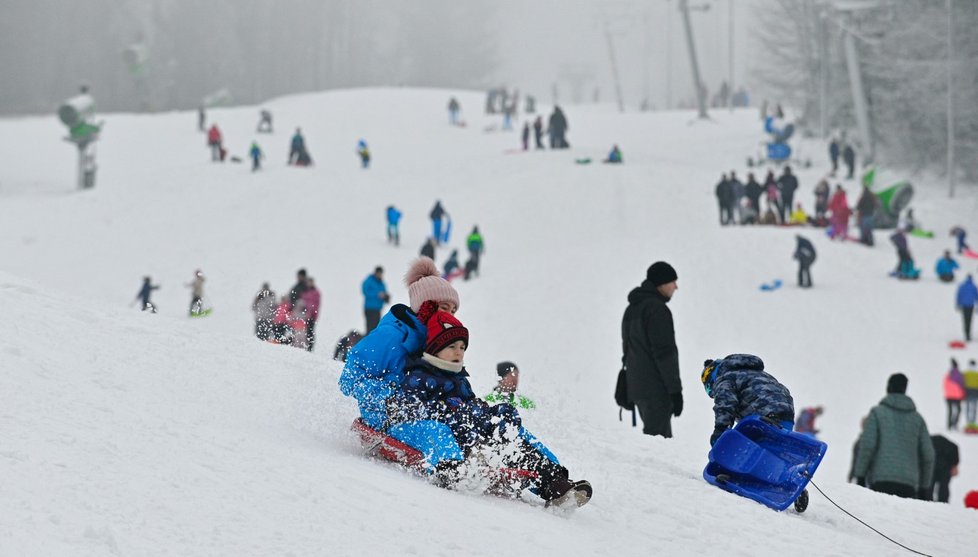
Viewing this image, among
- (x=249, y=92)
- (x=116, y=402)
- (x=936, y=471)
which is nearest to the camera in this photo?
(x=116, y=402)

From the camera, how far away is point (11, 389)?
4438 millimetres

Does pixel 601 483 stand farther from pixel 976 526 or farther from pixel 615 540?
pixel 976 526

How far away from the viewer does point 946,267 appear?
73.3 feet

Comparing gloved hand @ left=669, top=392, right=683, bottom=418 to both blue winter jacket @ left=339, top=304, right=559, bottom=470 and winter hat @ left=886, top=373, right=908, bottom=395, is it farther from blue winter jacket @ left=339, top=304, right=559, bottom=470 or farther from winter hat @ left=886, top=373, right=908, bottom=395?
blue winter jacket @ left=339, top=304, right=559, bottom=470

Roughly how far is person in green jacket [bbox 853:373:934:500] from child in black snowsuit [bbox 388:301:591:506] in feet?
13.1

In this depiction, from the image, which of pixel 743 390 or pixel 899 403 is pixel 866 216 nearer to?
pixel 899 403

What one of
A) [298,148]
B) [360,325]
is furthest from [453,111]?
[360,325]

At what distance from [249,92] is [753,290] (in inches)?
2532

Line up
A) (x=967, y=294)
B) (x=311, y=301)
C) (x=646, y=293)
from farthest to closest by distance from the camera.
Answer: (x=967, y=294) < (x=311, y=301) < (x=646, y=293)

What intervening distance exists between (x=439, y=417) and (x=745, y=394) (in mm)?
2217

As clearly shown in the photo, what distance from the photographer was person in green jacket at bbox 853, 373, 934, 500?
7.82 m

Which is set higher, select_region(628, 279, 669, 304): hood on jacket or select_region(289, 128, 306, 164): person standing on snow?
select_region(289, 128, 306, 164): person standing on snow

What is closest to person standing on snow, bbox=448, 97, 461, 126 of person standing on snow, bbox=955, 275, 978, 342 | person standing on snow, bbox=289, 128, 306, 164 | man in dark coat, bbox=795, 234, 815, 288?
person standing on snow, bbox=289, 128, 306, 164

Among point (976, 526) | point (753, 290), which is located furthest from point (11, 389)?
point (753, 290)
